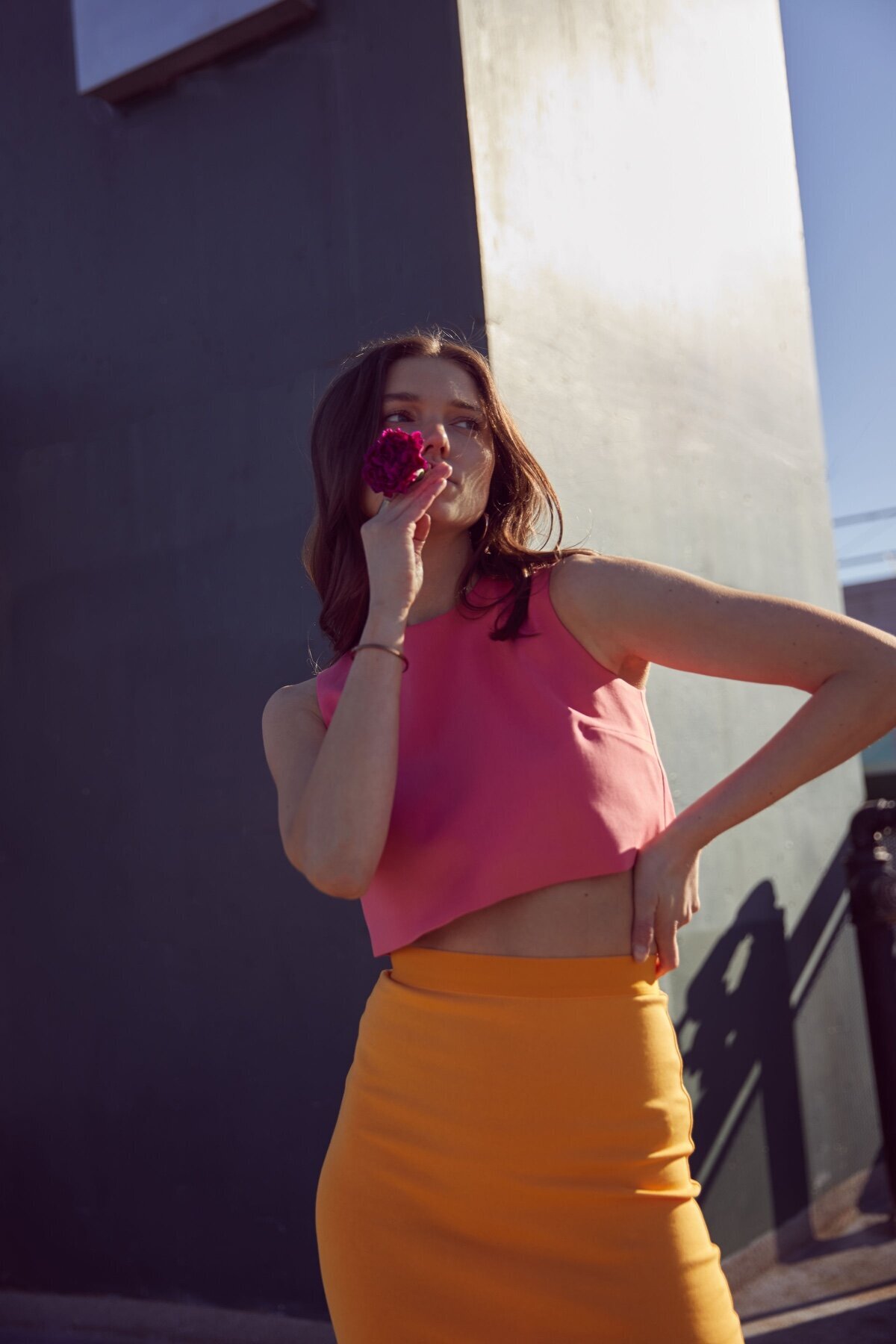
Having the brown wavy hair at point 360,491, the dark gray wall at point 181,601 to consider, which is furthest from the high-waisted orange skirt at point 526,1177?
the dark gray wall at point 181,601

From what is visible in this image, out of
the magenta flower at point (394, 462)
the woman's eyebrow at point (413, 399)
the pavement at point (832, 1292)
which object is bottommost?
the pavement at point (832, 1292)

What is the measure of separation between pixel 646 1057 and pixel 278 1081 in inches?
88.2

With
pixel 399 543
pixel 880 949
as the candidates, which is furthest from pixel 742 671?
pixel 880 949

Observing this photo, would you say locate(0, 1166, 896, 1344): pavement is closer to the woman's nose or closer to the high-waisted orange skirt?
the high-waisted orange skirt

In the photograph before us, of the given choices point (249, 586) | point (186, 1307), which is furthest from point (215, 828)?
point (186, 1307)

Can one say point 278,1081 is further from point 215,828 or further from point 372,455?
point 372,455

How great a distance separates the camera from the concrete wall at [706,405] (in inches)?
139

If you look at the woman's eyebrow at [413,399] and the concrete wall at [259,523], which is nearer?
the woman's eyebrow at [413,399]

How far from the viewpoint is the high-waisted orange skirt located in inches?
55.2

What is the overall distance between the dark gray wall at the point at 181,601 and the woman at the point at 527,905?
1801 millimetres

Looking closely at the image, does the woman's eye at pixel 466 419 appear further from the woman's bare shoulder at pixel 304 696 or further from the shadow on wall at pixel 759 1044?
the shadow on wall at pixel 759 1044

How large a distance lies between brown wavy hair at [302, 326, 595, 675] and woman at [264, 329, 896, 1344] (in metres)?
0.07

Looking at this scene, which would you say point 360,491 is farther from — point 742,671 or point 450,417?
point 742,671

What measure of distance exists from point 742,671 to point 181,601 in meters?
2.56
